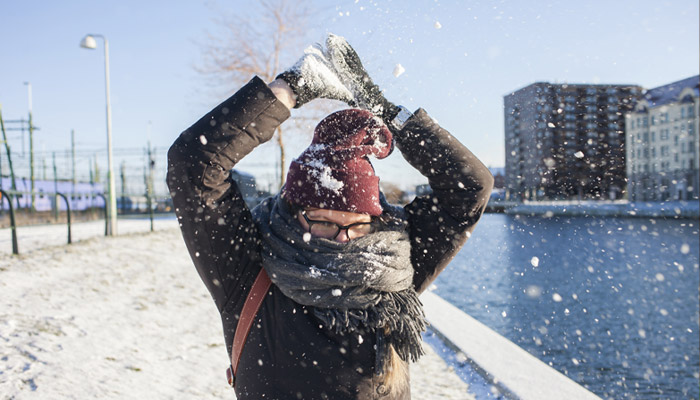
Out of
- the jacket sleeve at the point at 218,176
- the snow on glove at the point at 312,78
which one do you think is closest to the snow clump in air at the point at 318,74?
the snow on glove at the point at 312,78

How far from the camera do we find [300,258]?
1.60 metres

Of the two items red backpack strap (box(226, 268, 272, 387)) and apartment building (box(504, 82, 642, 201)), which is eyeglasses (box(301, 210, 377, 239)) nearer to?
red backpack strap (box(226, 268, 272, 387))

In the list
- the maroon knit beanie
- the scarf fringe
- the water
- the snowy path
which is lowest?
the water

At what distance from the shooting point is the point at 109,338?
4.47 metres

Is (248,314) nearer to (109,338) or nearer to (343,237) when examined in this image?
(343,237)

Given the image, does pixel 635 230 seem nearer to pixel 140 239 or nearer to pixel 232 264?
pixel 140 239

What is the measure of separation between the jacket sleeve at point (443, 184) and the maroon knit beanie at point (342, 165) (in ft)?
0.38

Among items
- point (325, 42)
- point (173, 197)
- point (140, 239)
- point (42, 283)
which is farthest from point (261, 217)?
point (140, 239)

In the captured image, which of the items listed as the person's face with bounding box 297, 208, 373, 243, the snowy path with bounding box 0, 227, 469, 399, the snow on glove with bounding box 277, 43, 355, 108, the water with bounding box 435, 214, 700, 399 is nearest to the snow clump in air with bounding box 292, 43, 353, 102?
the snow on glove with bounding box 277, 43, 355, 108

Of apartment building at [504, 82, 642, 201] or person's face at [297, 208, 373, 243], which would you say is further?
apartment building at [504, 82, 642, 201]

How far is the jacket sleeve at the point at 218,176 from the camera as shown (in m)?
1.49

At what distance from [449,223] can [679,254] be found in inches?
1372

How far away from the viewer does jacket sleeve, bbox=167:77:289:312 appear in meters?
1.49

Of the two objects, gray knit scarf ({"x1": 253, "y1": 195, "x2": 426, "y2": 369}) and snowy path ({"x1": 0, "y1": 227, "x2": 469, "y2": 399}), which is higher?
gray knit scarf ({"x1": 253, "y1": 195, "x2": 426, "y2": 369})
